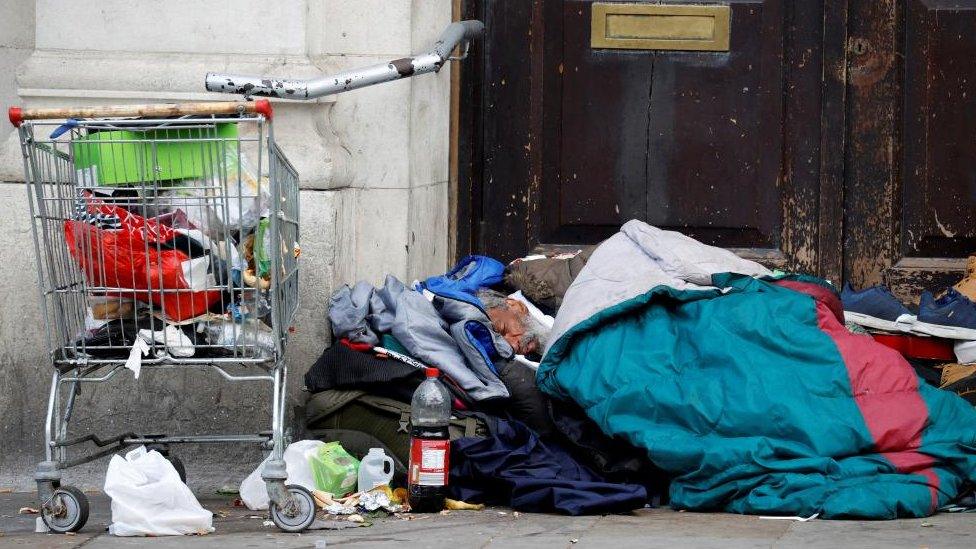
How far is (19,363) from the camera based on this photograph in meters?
5.23

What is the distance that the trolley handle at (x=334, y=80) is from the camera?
15.7 ft

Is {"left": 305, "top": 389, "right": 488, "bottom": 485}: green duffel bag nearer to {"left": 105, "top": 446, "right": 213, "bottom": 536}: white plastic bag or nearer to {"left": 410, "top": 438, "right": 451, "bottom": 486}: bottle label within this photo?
{"left": 410, "top": 438, "right": 451, "bottom": 486}: bottle label

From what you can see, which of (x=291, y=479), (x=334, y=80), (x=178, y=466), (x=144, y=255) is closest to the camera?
(x=144, y=255)

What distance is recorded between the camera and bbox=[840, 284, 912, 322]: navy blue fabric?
537cm

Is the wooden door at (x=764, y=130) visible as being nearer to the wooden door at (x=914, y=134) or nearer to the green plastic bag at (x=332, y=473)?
the wooden door at (x=914, y=134)

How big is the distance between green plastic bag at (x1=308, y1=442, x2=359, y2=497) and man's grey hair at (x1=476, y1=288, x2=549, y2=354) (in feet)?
2.78

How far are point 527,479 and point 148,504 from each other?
1.22 meters

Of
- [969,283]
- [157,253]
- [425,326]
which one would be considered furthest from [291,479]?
[969,283]

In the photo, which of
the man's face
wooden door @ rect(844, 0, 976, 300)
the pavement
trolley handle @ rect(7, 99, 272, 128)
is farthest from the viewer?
wooden door @ rect(844, 0, 976, 300)

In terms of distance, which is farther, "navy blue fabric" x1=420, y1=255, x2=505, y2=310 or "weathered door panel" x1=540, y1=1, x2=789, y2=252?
"weathered door panel" x1=540, y1=1, x2=789, y2=252

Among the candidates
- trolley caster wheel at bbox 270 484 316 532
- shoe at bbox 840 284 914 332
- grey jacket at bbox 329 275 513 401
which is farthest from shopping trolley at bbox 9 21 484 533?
shoe at bbox 840 284 914 332

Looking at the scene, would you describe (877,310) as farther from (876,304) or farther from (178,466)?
(178,466)

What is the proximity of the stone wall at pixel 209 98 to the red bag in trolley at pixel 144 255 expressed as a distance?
860 mm

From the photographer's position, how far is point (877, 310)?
540 cm
